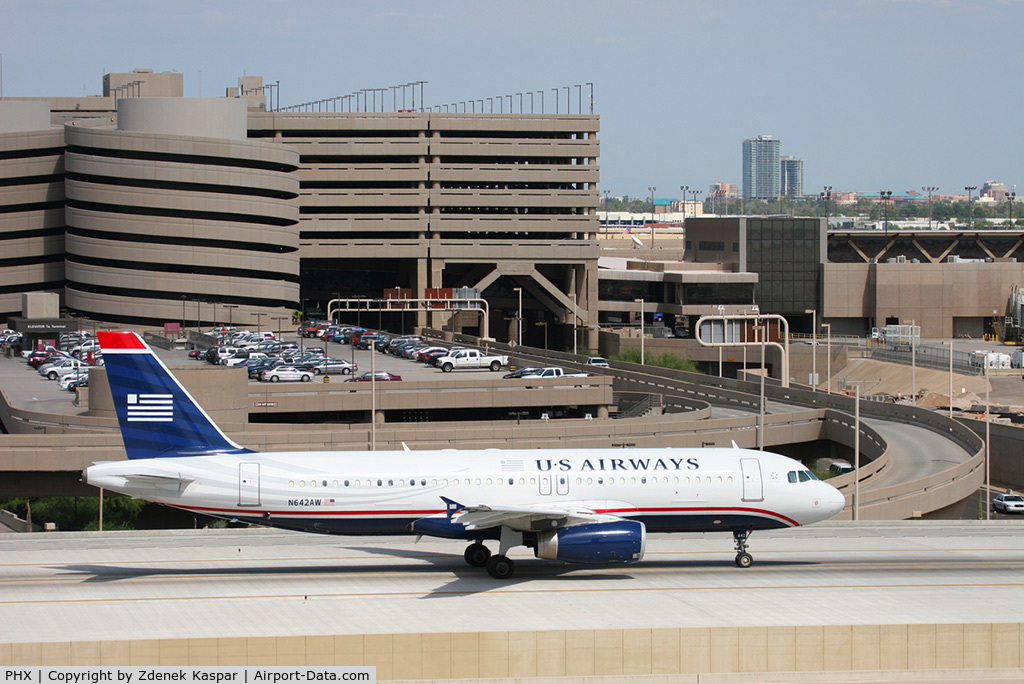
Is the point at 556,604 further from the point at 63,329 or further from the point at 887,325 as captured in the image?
the point at 887,325

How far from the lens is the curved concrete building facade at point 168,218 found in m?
152

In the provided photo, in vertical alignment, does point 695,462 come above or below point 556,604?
above

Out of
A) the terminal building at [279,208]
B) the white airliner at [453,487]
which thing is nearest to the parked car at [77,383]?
the white airliner at [453,487]

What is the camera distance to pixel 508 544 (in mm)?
36469

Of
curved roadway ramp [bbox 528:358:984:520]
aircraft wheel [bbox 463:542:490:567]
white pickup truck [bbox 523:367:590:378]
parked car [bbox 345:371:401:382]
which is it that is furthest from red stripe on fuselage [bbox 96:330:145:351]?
white pickup truck [bbox 523:367:590:378]

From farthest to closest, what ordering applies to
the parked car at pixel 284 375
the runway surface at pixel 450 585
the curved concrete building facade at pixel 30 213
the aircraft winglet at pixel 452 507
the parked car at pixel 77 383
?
the curved concrete building facade at pixel 30 213
the parked car at pixel 284 375
the parked car at pixel 77 383
the aircraft winglet at pixel 452 507
the runway surface at pixel 450 585

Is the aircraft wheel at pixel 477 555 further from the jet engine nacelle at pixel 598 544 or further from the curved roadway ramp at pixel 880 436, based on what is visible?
the curved roadway ramp at pixel 880 436

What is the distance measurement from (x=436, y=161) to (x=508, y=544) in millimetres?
145602

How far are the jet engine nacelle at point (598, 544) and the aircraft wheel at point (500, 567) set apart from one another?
1336 mm

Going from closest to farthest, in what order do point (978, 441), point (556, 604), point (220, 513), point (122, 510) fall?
point (556, 604), point (220, 513), point (122, 510), point (978, 441)

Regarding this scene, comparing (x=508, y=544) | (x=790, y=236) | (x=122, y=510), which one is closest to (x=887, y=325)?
(x=790, y=236)

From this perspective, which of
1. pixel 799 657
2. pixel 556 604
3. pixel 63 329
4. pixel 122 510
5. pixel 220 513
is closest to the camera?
pixel 799 657

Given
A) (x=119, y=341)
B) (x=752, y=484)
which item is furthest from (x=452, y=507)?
(x=119, y=341)

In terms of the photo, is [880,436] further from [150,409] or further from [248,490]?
[150,409]
